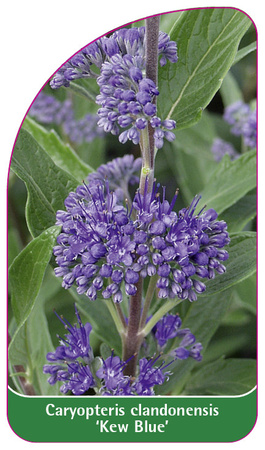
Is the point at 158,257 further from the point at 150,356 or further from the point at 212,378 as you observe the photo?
the point at 212,378

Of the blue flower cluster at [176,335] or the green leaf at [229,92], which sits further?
the green leaf at [229,92]

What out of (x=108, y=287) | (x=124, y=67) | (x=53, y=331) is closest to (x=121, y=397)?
(x=108, y=287)

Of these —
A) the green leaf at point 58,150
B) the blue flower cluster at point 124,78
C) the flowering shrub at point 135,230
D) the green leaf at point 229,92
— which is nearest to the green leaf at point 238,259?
the flowering shrub at point 135,230

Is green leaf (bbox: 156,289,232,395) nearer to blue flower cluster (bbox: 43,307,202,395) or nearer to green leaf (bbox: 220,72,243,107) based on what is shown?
blue flower cluster (bbox: 43,307,202,395)

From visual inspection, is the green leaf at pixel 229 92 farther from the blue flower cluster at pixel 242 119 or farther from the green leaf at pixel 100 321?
the green leaf at pixel 100 321

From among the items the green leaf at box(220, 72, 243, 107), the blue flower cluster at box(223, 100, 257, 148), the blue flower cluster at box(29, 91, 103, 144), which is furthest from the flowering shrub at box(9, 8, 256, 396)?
the green leaf at box(220, 72, 243, 107)

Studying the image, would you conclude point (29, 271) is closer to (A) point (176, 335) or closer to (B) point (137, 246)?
(B) point (137, 246)

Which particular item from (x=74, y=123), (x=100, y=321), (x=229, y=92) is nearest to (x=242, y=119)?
(x=229, y=92)

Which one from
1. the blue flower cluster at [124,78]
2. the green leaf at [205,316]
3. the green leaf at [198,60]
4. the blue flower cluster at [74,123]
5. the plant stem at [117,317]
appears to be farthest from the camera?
the blue flower cluster at [74,123]
